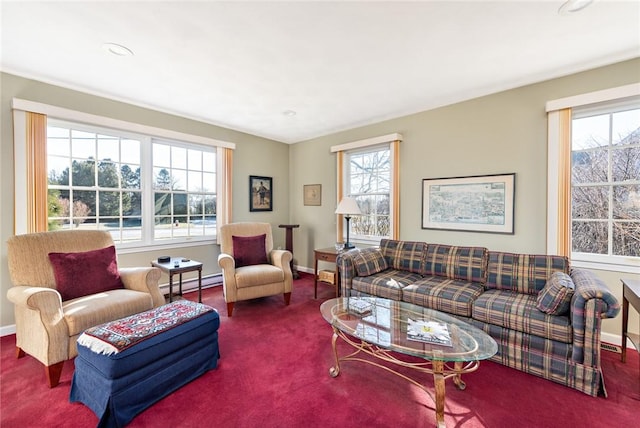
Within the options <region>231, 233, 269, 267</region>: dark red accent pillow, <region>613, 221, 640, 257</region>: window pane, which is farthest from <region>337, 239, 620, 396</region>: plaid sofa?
<region>231, 233, 269, 267</region>: dark red accent pillow

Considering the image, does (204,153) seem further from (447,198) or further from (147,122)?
(447,198)

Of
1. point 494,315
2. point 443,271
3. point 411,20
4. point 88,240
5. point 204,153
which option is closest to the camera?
point 411,20

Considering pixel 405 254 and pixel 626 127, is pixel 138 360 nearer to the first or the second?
pixel 405 254

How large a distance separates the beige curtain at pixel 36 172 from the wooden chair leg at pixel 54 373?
5.26 feet

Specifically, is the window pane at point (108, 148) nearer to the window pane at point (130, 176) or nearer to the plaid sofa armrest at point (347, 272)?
the window pane at point (130, 176)

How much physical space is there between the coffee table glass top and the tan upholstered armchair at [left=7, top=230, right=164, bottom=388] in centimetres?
167

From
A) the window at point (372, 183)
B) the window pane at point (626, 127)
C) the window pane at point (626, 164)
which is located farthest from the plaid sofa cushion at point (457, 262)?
the window pane at point (626, 127)

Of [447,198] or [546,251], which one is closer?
[546,251]

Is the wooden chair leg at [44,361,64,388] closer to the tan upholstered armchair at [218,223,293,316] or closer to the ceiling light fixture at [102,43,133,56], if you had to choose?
the tan upholstered armchair at [218,223,293,316]

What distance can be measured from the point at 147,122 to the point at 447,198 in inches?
155

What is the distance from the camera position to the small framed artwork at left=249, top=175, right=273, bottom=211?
4.77 m

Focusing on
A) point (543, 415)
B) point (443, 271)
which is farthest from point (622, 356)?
point (443, 271)

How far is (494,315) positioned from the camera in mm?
2137

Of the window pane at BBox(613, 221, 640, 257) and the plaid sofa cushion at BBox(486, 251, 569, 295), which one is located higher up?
the window pane at BBox(613, 221, 640, 257)
